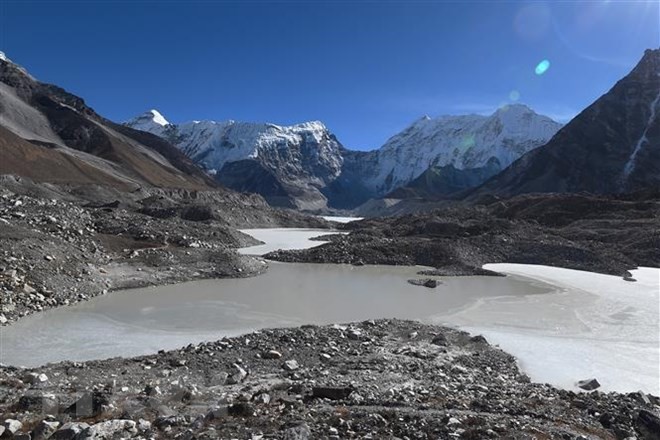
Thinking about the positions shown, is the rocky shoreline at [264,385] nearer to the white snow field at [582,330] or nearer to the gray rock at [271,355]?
the gray rock at [271,355]

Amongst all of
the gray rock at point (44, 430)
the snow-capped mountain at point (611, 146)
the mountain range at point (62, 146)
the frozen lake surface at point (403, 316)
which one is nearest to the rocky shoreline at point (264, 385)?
the gray rock at point (44, 430)

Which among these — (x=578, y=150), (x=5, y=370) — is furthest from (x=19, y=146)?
(x=578, y=150)

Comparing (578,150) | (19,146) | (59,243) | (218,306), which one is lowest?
(218,306)

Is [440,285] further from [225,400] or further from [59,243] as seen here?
[225,400]

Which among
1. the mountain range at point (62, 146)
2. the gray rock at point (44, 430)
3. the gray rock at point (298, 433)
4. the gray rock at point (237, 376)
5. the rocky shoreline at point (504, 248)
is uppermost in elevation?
the mountain range at point (62, 146)

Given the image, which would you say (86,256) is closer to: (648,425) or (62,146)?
(648,425)

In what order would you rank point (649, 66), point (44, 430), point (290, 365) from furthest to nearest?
point (649, 66) → point (290, 365) → point (44, 430)

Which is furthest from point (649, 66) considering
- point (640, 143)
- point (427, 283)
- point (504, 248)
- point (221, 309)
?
point (221, 309)
